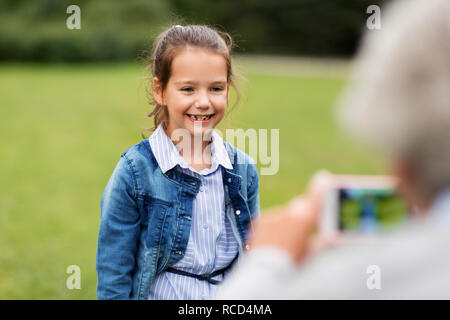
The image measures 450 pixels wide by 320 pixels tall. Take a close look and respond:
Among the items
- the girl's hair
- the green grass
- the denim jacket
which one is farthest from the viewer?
the green grass

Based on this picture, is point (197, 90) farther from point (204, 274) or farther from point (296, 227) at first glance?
point (296, 227)

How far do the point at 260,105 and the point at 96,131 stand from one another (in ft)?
13.6

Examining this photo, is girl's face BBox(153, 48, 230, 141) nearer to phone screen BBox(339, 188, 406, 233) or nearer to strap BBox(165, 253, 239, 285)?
strap BBox(165, 253, 239, 285)

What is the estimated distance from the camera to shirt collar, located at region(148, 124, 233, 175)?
1772 millimetres

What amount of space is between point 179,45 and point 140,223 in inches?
22.6

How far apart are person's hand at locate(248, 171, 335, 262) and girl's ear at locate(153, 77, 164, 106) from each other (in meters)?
1.00

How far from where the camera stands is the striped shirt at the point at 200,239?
178 cm

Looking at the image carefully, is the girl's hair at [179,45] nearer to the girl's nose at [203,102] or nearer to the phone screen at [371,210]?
the girl's nose at [203,102]

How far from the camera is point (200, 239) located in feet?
5.84

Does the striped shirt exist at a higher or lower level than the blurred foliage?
lower

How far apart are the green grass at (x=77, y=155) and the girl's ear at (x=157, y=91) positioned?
0.69ft

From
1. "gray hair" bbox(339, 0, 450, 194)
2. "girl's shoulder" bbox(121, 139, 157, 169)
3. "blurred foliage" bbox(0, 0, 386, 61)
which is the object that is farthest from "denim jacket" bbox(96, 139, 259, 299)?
"blurred foliage" bbox(0, 0, 386, 61)

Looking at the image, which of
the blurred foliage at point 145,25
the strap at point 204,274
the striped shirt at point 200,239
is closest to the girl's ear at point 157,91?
the striped shirt at point 200,239
